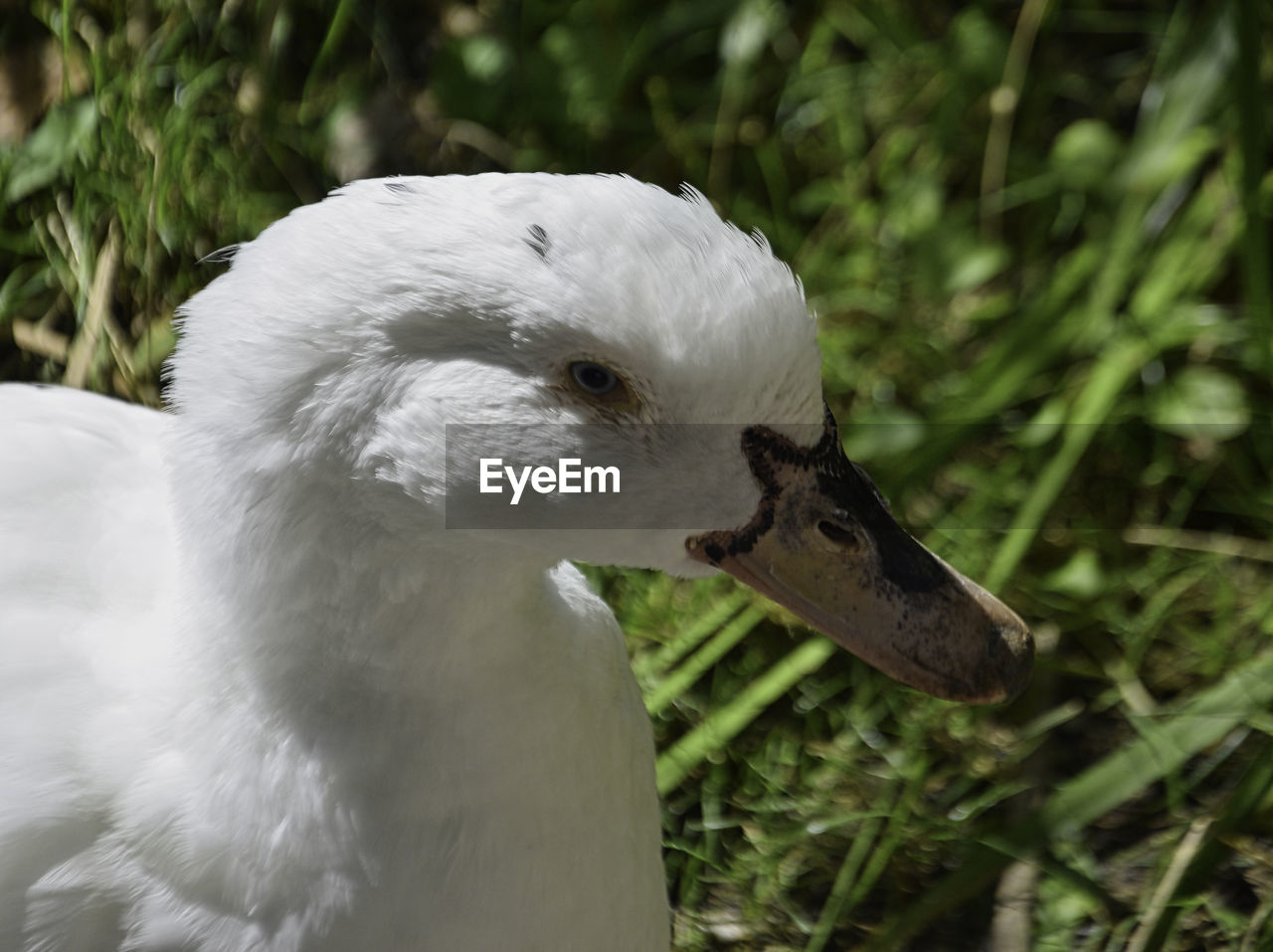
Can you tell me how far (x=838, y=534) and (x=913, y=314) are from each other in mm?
1192

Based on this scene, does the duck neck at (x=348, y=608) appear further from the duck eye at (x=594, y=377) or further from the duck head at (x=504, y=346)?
the duck eye at (x=594, y=377)

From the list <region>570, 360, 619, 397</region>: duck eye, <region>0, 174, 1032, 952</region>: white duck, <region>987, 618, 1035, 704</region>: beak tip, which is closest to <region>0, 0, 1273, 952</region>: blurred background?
<region>987, 618, 1035, 704</region>: beak tip

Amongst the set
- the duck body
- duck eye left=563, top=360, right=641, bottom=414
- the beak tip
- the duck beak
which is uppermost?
duck eye left=563, top=360, right=641, bottom=414

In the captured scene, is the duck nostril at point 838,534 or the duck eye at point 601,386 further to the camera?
the duck nostril at point 838,534

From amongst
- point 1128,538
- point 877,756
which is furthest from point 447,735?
point 1128,538

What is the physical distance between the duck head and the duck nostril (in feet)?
0.28

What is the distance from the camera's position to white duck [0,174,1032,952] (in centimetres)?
90

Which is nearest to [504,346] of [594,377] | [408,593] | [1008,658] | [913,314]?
[594,377]

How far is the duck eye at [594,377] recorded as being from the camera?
0.91m

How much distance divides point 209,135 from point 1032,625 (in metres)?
1.43

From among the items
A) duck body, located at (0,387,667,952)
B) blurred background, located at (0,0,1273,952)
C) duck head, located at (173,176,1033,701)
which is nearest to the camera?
duck head, located at (173,176,1033,701)

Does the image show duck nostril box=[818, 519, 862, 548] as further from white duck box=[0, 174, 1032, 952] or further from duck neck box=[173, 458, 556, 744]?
duck neck box=[173, 458, 556, 744]

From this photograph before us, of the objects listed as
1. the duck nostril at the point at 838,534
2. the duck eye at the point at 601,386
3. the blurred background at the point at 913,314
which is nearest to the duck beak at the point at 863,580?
the duck nostril at the point at 838,534

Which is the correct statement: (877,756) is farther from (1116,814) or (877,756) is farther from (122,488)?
(122,488)
